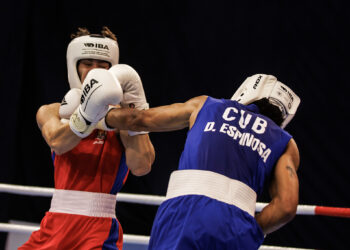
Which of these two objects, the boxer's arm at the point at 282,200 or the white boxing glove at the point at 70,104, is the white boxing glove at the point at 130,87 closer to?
the white boxing glove at the point at 70,104

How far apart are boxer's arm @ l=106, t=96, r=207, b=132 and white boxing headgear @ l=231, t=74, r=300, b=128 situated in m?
0.19

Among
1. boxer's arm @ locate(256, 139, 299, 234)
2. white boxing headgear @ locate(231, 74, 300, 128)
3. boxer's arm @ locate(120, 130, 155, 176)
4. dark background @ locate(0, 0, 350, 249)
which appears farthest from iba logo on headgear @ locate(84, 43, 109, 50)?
dark background @ locate(0, 0, 350, 249)

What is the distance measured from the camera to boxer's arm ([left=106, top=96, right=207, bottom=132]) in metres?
2.04

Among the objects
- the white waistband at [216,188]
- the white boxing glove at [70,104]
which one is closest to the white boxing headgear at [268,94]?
the white waistband at [216,188]

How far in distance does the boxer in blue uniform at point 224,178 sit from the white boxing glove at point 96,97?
0.60 ft

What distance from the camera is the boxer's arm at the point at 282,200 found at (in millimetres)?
1899

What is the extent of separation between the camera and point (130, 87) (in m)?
2.34

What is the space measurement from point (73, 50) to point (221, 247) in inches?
51.8

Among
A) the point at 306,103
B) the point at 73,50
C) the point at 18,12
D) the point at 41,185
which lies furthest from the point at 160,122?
the point at 18,12

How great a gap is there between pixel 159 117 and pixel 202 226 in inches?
19.6

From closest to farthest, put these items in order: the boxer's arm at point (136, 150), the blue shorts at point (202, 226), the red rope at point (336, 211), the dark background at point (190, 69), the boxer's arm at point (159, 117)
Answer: the blue shorts at point (202, 226)
the boxer's arm at point (159, 117)
the boxer's arm at point (136, 150)
the red rope at point (336, 211)
the dark background at point (190, 69)

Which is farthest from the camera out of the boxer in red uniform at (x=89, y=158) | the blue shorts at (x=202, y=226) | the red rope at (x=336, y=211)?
the red rope at (x=336, y=211)

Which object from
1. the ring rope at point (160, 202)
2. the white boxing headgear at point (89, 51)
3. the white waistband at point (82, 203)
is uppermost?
the white boxing headgear at point (89, 51)

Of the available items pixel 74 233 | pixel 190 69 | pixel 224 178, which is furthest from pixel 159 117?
pixel 190 69
